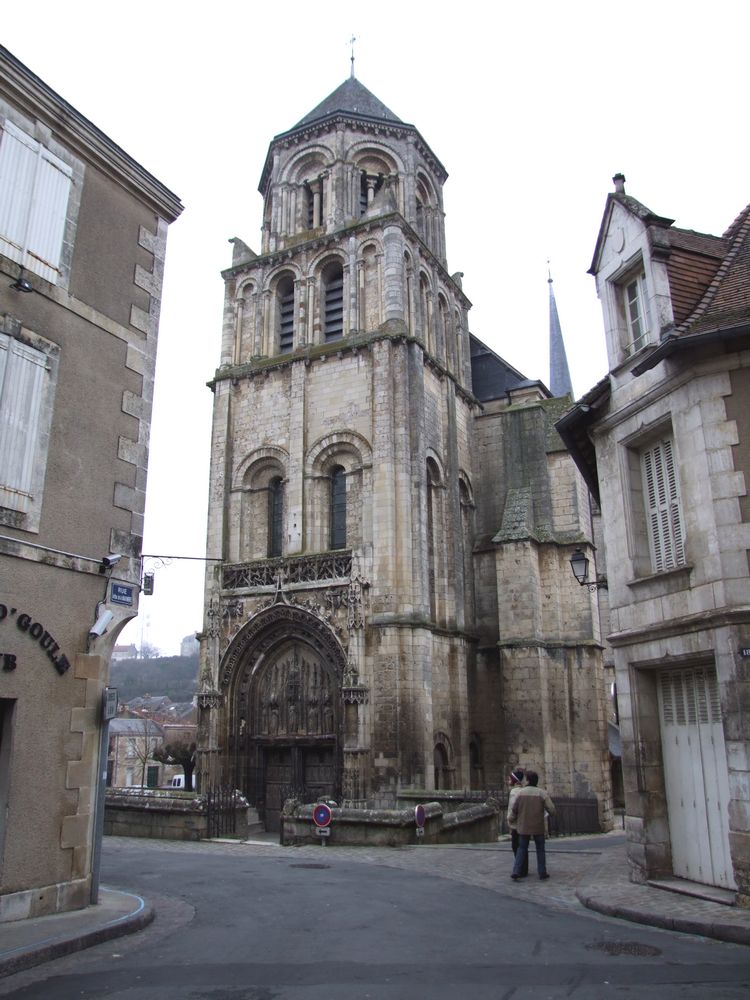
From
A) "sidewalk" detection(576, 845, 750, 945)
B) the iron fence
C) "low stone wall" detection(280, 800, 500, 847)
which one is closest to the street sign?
"low stone wall" detection(280, 800, 500, 847)

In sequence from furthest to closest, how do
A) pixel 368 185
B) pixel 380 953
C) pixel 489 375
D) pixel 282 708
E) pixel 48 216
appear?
pixel 489 375 < pixel 368 185 < pixel 282 708 < pixel 48 216 < pixel 380 953

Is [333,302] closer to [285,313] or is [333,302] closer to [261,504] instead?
[285,313]

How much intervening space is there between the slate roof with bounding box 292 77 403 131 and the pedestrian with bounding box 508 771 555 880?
2414 cm

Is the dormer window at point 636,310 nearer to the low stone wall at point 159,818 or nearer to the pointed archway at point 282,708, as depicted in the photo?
the pointed archway at point 282,708

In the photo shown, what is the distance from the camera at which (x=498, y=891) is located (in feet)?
31.6

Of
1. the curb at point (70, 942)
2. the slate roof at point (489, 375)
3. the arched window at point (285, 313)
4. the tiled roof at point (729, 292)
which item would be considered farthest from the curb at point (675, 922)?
the slate roof at point (489, 375)

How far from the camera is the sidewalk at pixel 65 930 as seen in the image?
6.48m

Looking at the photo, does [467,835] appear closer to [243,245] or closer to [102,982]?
[102,982]

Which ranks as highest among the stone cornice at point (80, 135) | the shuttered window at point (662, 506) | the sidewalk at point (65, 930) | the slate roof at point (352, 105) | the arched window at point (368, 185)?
the slate roof at point (352, 105)

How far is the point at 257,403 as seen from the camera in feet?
82.3

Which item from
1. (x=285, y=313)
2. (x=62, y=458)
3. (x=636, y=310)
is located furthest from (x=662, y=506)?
(x=285, y=313)

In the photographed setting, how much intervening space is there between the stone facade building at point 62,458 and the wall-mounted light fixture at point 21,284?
0.02 meters

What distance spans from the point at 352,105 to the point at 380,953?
28656 mm

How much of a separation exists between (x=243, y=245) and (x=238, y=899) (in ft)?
75.3
